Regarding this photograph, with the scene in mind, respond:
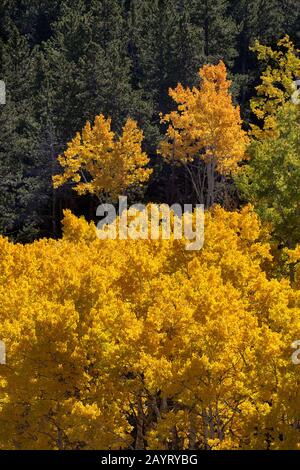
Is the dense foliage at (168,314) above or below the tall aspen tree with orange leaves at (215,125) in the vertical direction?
below

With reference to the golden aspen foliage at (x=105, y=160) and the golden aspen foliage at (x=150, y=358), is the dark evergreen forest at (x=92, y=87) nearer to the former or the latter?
the golden aspen foliage at (x=105, y=160)

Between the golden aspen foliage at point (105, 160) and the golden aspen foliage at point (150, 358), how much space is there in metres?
35.3

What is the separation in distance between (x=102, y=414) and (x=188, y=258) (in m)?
9.45

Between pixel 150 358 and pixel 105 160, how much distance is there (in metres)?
44.6

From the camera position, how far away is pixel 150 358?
26.2 metres

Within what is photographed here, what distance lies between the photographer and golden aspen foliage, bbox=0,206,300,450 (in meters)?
24.9

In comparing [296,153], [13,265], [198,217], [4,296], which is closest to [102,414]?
[4,296]

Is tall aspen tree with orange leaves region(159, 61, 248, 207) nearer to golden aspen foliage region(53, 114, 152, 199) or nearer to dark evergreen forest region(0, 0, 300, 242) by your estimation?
golden aspen foliage region(53, 114, 152, 199)

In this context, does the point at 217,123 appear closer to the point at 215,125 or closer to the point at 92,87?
the point at 215,125

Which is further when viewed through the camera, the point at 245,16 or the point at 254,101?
the point at 245,16

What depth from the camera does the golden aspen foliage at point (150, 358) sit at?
81.8 feet

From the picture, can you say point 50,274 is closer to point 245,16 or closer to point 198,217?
point 198,217

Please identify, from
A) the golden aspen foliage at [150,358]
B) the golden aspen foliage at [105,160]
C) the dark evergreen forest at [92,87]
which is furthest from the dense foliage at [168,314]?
the dark evergreen forest at [92,87]

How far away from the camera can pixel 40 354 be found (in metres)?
28.2
